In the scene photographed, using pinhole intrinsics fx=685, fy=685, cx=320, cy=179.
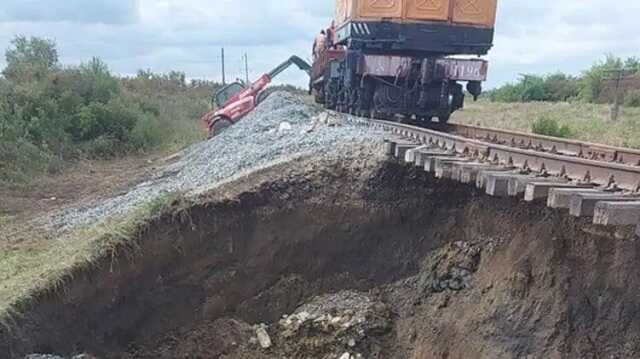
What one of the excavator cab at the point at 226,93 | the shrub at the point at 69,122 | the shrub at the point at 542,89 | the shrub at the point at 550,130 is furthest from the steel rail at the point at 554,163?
the shrub at the point at 542,89

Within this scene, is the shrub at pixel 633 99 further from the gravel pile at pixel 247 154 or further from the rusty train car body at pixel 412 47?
the gravel pile at pixel 247 154

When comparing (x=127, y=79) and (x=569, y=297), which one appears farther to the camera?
(x=127, y=79)

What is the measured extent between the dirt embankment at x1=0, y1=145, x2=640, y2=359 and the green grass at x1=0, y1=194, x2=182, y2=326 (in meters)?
0.13

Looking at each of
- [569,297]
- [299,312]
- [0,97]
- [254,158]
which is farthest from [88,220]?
[0,97]

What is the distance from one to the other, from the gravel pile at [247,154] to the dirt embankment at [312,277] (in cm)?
66

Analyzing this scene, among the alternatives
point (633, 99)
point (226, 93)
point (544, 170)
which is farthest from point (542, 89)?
point (544, 170)

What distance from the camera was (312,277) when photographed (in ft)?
31.8

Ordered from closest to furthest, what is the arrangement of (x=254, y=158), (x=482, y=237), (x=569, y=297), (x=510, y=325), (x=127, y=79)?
1. (x=569, y=297)
2. (x=510, y=325)
3. (x=482, y=237)
4. (x=254, y=158)
5. (x=127, y=79)

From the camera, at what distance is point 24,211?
13.8 metres

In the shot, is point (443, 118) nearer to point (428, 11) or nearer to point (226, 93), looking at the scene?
point (428, 11)

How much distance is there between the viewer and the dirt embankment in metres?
8.14

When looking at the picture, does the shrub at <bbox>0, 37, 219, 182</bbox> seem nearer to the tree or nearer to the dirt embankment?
the tree

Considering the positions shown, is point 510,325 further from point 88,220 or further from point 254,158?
point 88,220

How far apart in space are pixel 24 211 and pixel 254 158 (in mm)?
5796
